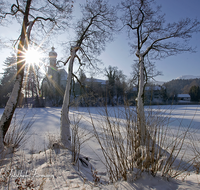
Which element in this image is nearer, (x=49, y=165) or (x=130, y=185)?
(x=130, y=185)

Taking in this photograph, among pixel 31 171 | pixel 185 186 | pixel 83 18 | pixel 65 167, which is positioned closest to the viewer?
pixel 185 186

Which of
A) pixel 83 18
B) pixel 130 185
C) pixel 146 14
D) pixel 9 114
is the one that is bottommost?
pixel 130 185

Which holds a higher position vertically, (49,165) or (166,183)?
(166,183)

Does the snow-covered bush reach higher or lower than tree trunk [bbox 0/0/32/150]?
lower

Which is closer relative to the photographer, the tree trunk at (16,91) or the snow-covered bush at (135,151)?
the snow-covered bush at (135,151)

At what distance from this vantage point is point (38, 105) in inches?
949

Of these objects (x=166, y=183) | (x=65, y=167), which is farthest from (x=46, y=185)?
(x=166, y=183)

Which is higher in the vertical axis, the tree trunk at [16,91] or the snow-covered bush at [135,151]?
the tree trunk at [16,91]

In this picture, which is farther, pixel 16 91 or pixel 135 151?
pixel 16 91

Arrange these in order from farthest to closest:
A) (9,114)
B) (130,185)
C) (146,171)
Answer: (9,114) < (146,171) < (130,185)

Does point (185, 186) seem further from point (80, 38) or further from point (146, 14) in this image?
point (146, 14)

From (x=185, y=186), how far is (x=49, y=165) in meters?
2.34

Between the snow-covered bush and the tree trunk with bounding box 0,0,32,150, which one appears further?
the tree trunk with bounding box 0,0,32,150

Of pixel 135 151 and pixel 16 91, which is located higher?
pixel 16 91
